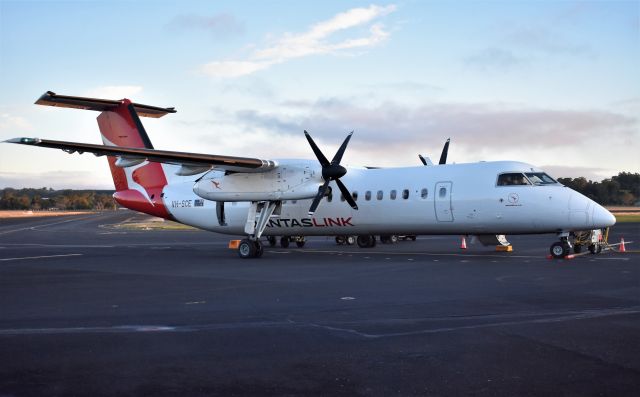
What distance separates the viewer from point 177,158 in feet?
75.9

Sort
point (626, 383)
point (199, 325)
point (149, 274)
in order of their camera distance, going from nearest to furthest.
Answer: point (626, 383) < point (199, 325) < point (149, 274)

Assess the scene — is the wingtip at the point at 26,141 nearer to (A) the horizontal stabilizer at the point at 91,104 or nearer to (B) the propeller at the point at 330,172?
(A) the horizontal stabilizer at the point at 91,104

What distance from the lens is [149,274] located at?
59.8 ft

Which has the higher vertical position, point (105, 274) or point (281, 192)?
point (281, 192)

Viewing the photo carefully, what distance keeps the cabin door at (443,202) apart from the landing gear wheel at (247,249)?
743 cm

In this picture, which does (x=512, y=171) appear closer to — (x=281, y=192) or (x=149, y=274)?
(x=281, y=192)

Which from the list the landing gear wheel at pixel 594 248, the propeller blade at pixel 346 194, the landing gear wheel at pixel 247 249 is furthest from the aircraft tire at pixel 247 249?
the landing gear wheel at pixel 594 248

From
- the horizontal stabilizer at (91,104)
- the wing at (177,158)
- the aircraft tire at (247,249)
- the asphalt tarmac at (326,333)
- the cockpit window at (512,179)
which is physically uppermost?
the horizontal stabilizer at (91,104)

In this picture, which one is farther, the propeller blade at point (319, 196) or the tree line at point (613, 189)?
the tree line at point (613, 189)

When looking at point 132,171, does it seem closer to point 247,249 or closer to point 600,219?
point 247,249

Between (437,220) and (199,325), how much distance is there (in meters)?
14.9

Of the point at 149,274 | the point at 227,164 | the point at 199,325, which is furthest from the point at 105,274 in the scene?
the point at 199,325

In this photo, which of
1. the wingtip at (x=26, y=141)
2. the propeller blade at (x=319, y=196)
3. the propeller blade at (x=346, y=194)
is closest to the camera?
the wingtip at (x=26, y=141)

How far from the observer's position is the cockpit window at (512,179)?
72.1 ft
